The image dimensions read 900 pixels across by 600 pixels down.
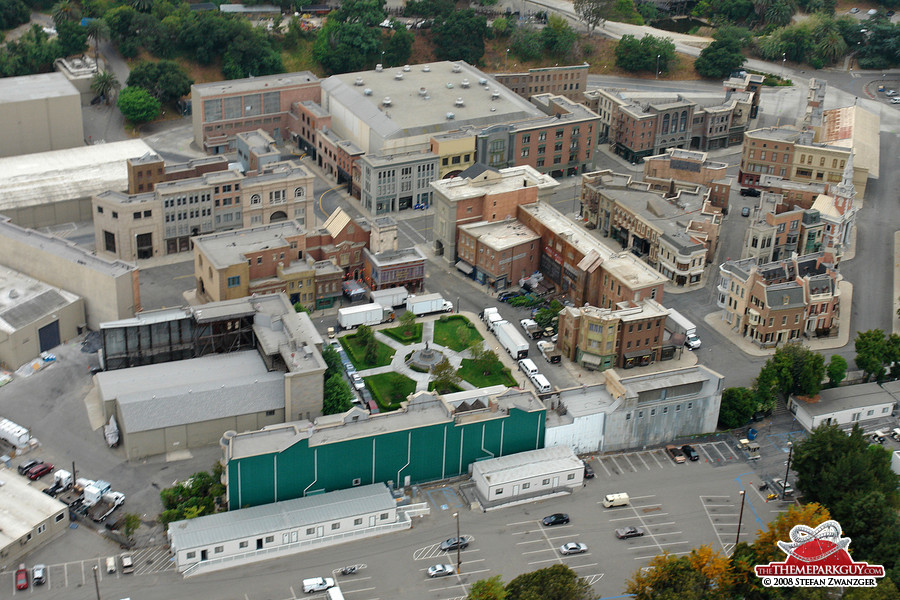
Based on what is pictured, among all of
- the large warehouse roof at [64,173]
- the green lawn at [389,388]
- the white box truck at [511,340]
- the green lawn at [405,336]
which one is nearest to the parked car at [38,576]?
the green lawn at [389,388]

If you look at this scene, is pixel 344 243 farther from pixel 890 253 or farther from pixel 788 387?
pixel 890 253

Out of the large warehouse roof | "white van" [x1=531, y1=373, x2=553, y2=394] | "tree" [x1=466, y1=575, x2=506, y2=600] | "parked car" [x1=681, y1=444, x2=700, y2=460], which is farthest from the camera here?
the large warehouse roof

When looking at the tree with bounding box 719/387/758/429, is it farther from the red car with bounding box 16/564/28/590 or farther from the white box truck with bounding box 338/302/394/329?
the red car with bounding box 16/564/28/590

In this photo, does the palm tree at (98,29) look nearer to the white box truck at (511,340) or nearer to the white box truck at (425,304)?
the white box truck at (425,304)

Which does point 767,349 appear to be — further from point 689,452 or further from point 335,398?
point 335,398

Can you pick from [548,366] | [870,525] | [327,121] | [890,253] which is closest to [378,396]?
[548,366]

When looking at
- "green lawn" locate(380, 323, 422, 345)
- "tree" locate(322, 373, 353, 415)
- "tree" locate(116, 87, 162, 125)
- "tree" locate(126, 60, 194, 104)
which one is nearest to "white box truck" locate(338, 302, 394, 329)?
"green lawn" locate(380, 323, 422, 345)

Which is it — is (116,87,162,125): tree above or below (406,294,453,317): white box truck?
above
